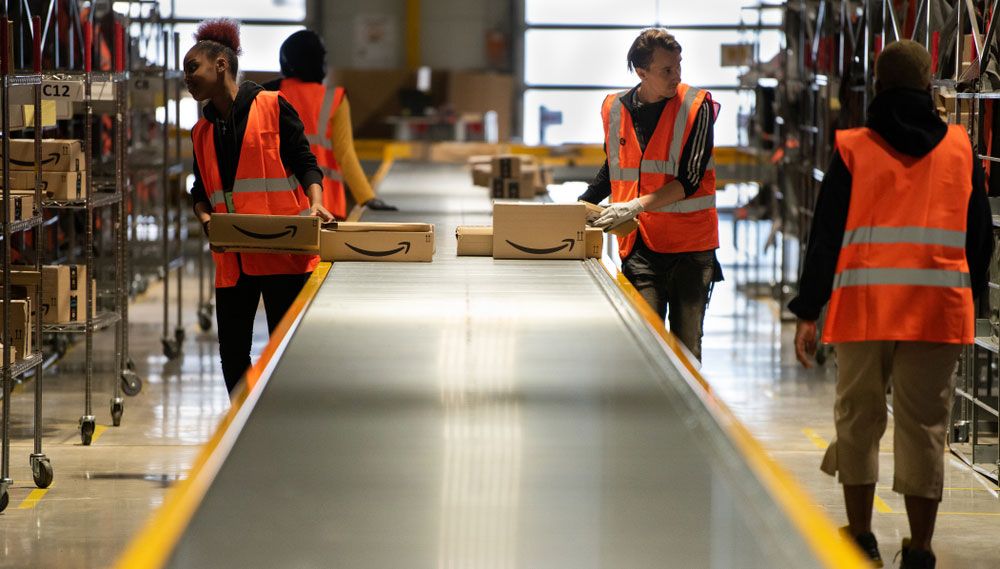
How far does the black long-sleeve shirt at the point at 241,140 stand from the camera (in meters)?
5.34

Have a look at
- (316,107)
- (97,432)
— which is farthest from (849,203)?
(97,432)

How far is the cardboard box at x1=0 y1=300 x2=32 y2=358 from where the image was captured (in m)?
5.97

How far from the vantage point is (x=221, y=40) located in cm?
543

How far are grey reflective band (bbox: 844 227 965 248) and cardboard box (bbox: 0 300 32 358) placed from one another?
353 centimetres

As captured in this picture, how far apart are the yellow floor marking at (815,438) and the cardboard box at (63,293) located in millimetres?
3729

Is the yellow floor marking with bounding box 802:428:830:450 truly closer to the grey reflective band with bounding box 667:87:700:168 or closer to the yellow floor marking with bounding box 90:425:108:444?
the grey reflective band with bounding box 667:87:700:168

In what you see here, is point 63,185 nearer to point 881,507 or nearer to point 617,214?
point 617,214

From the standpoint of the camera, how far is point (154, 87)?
10.8 meters

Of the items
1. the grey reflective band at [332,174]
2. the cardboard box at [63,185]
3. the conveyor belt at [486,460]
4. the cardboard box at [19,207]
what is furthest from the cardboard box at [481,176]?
the conveyor belt at [486,460]

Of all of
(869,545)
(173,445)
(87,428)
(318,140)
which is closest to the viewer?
(869,545)

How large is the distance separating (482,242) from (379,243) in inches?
16.7

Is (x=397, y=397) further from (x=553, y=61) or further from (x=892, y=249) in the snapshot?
(x=553, y=61)

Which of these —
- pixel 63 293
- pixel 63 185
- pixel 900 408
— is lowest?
pixel 900 408

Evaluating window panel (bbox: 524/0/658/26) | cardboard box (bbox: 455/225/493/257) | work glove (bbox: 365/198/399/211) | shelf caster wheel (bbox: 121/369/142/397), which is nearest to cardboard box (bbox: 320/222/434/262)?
cardboard box (bbox: 455/225/493/257)
